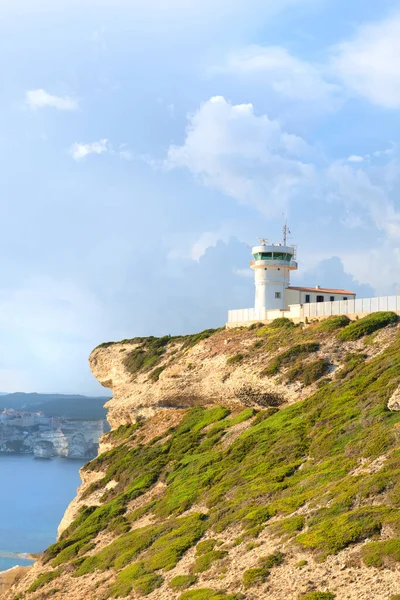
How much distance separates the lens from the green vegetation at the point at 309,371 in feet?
148

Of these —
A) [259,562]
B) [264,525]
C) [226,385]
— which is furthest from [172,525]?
[226,385]

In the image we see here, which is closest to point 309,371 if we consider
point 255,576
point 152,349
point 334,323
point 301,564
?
point 334,323

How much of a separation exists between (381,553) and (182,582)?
8.29 meters

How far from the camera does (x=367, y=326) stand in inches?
1870

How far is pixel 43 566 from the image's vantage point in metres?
43.5

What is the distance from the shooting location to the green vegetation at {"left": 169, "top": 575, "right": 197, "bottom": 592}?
1009 inches

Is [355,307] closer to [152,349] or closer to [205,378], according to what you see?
[205,378]

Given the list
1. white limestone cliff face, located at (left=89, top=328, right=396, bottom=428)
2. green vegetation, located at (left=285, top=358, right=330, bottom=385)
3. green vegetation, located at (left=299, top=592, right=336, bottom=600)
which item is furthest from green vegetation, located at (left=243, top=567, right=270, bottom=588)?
green vegetation, located at (left=285, top=358, right=330, bottom=385)

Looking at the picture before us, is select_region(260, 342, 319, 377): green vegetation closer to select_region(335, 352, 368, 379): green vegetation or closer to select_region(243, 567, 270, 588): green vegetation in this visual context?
select_region(335, 352, 368, 379): green vegetation

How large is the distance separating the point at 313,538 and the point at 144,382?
41619mm

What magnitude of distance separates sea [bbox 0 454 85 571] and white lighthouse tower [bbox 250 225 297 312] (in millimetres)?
45874

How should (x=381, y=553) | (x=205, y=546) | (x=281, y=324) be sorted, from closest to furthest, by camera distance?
(x=381, y=553) < (x=205, y=546) < (x=281, y=324)

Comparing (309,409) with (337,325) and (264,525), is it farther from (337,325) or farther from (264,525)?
(264,525)

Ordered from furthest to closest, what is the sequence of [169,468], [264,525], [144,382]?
[144,382]
[169,468]
[264,525]
